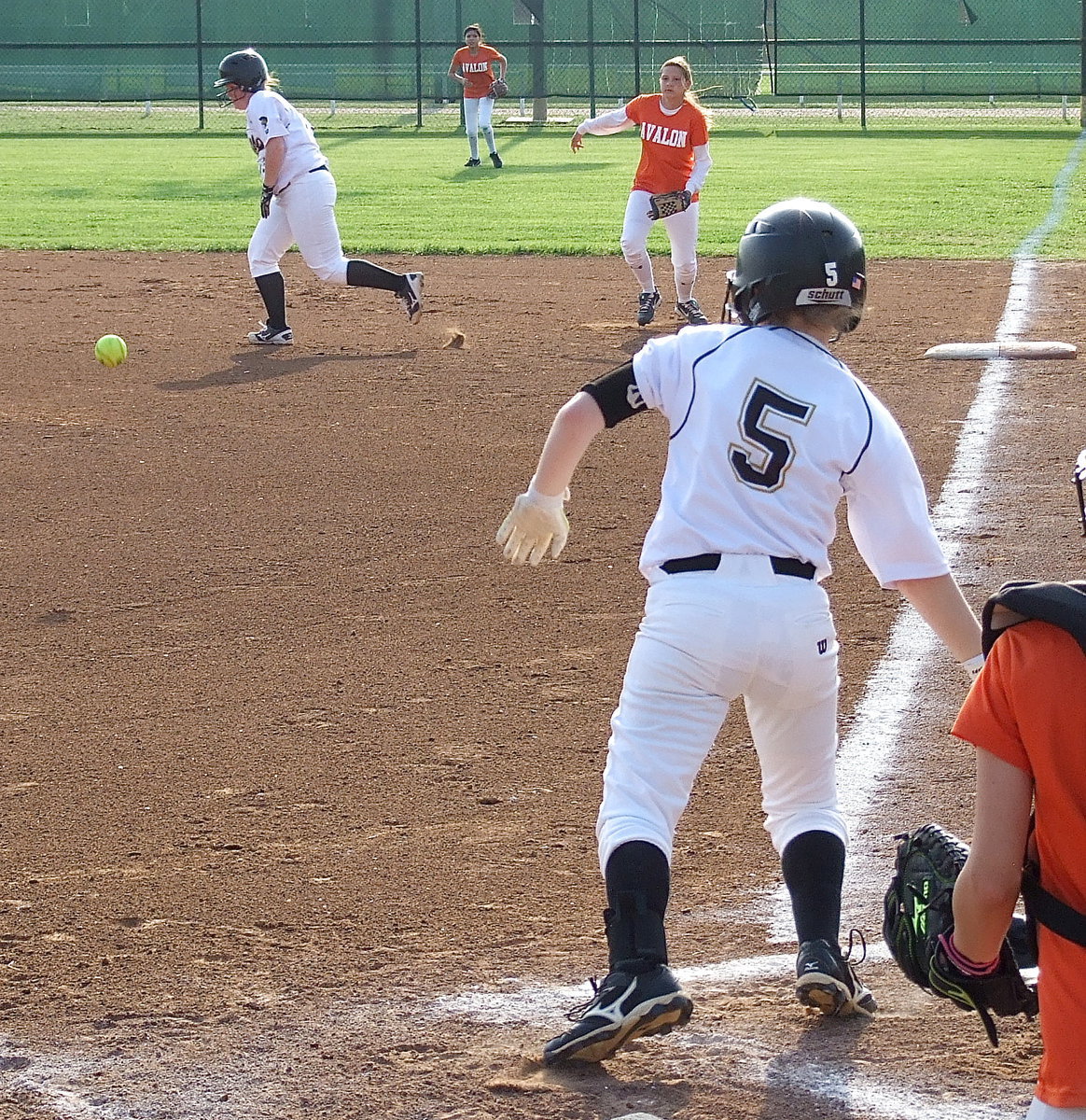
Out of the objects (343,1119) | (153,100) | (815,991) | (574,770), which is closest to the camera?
(343,1119)

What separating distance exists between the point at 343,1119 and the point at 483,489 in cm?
468

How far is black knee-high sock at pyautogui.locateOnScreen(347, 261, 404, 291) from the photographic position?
1104 cm

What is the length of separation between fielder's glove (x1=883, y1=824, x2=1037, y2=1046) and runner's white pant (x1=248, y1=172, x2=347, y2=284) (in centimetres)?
903

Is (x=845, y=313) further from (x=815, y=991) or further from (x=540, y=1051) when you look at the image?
(x=540, y=1051)

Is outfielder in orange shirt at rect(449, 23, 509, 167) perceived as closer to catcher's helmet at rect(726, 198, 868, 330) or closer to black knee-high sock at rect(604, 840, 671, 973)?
catcher's helmet at rect(726, 198, 868, 330)

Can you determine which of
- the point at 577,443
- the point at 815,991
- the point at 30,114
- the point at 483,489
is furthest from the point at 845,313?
the point at 30,114

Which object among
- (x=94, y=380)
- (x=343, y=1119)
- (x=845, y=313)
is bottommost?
(x=343, y=1119)

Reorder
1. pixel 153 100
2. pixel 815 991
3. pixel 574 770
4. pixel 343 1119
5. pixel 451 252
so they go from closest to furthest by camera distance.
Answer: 1. pixel 343 1119
2. pixel 815 991
3. pixel 574 770
4. pixel 451 252
5. pixel 153 100

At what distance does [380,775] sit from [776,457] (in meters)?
1.83

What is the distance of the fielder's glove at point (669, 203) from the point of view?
11.6 meters

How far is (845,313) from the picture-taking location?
312cm

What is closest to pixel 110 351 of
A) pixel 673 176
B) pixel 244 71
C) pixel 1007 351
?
pixel 244 71

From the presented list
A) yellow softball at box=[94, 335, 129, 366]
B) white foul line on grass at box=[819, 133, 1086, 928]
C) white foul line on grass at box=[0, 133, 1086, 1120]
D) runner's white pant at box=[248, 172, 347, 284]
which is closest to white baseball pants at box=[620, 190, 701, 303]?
runner's white pant at box=[248, 172, 347, 284]

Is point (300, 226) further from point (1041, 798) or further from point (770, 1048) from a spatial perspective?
point (1041, 798)
